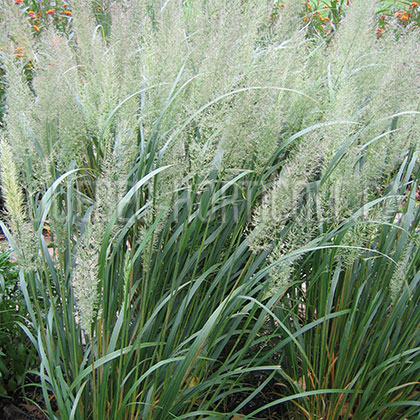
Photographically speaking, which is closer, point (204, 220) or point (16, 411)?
point (204, 220)

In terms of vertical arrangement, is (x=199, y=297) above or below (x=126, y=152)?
below

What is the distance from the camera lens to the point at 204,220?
5.79ft

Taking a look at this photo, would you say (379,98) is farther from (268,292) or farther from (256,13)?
(268,292)

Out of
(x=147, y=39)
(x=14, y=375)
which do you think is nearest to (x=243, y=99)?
(x=147, y=39)

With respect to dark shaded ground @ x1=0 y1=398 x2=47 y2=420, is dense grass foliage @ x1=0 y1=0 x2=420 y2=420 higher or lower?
higher

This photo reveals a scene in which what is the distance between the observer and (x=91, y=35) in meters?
2.10

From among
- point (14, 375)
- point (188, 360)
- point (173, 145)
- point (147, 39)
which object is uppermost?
point (147, 39)

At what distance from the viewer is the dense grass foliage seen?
1.39 m

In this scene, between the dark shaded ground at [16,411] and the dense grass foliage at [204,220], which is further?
the dark shaded ground at [16,411]

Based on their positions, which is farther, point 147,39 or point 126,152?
point 147,39

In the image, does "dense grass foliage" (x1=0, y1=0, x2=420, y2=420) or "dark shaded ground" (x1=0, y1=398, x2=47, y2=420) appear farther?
"dark shaded ground" (x1=0, y1=398, x2=47, y2=420)

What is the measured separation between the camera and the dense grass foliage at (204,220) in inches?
54.6

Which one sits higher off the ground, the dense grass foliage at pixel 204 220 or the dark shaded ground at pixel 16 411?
the dense grass foliage at pixel 204 220

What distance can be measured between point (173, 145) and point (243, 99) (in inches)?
11.0
